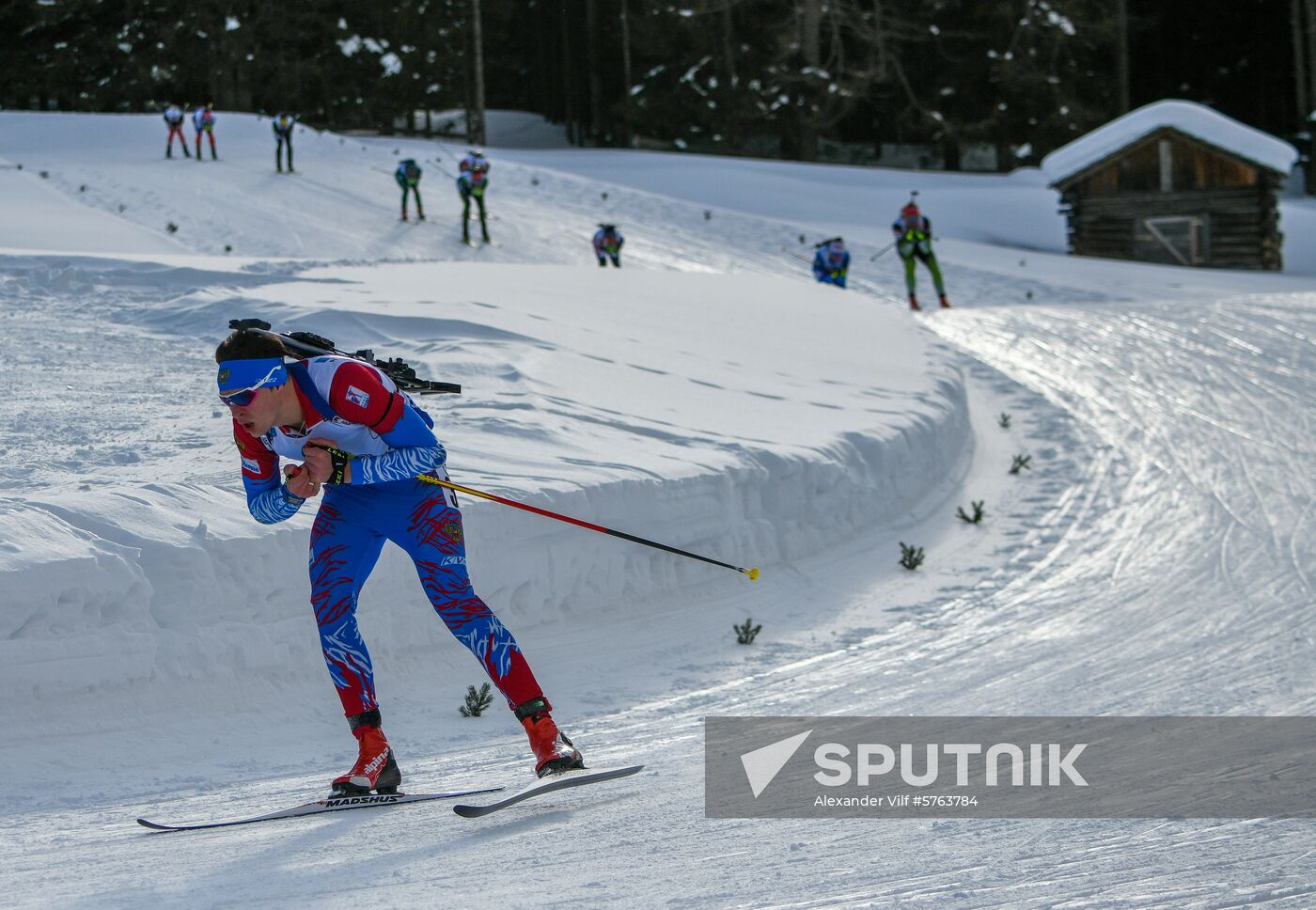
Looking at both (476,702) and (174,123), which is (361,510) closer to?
(476,702)

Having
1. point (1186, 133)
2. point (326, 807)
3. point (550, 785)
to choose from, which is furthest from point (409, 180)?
point (550, 785)

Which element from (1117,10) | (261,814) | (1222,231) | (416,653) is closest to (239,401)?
(261,814)

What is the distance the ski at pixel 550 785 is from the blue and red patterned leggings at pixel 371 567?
31 cm

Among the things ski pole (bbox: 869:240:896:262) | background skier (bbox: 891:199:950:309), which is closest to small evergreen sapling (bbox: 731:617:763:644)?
background skier (bbox: 891:199:950:309)

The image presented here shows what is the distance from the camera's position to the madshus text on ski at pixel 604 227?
2145 centimetres

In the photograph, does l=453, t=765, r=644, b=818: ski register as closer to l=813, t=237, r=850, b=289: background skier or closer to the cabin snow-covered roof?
l=813, t=237, r=850, b=289: background skier

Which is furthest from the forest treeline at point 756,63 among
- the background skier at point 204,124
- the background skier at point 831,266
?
the background skier at point 831,266

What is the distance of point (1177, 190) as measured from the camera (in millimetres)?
30547

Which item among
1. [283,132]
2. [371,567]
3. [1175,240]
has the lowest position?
[371,567]

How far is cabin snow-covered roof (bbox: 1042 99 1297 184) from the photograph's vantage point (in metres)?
29.5

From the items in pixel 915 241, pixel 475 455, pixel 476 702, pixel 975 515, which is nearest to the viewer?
pixel 476 702

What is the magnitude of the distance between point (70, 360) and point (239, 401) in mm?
Answer: 6929

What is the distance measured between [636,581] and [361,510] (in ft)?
10.3

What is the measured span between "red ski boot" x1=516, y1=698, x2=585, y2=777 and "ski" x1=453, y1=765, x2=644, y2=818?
0.04 m
